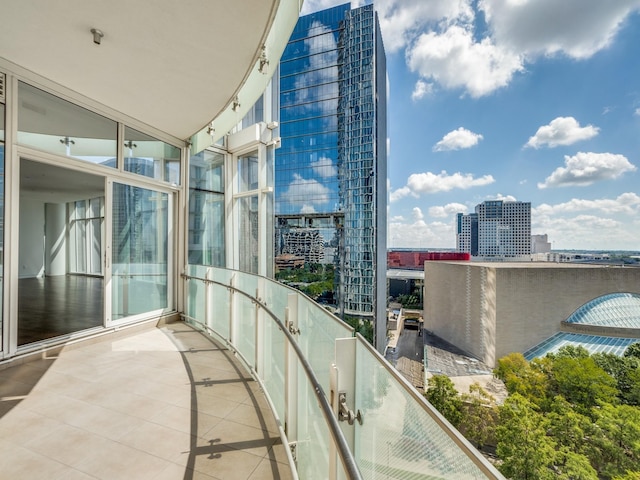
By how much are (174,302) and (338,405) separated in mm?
5195

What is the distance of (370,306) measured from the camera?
2203 cm

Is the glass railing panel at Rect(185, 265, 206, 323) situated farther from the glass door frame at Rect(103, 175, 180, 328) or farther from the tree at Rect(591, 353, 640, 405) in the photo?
the tree at Rect(591, 353, 640, 405)

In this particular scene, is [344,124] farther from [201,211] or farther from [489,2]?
[201,211]

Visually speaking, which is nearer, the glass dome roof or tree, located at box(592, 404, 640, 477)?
tree, located at box(592, 404, 640, 477)

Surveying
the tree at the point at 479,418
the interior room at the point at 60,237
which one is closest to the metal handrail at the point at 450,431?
the interior room at the point at 60,237

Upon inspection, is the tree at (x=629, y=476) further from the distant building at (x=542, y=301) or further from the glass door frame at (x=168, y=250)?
the glass door frame at (x=168, y=250)

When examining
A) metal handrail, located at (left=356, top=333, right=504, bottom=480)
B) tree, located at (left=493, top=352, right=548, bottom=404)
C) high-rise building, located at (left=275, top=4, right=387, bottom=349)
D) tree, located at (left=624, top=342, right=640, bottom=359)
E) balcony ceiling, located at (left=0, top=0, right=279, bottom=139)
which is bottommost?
tree, located at (left=493, top=352, right=548, bottom=404)

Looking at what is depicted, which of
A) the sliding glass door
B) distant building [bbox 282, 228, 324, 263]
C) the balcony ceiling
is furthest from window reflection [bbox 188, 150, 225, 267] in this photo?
distant building [bbox 282, 228, 324, 263]

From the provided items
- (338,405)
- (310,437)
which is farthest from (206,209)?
(338,405)

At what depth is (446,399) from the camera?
14.6m

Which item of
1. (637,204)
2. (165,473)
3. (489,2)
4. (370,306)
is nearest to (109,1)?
(165,473)

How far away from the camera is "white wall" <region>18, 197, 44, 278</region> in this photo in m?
10.6

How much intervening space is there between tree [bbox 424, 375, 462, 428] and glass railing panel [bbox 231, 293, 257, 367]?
13.7 metres

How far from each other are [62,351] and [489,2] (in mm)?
38208
